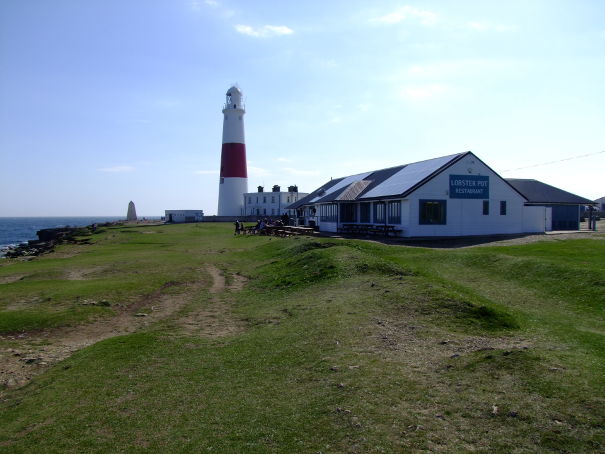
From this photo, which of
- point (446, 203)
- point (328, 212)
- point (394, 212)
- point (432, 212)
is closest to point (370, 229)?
point (394, 212)

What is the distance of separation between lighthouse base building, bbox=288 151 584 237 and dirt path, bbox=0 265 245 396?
1983 cm

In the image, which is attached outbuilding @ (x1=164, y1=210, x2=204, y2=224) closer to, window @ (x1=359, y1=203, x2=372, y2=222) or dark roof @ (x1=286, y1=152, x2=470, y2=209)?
dark roof @ (x1=286, y1=152, x2=470, y2=209)

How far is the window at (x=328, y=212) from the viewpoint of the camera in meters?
43.8

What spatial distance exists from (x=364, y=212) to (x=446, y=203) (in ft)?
26.6

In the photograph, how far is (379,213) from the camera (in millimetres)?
38438

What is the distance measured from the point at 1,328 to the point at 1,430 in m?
6.86

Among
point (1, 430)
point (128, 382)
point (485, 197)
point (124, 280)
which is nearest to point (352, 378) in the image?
point (128, 382)

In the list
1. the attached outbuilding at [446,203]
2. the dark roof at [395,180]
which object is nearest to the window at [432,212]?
the attached outbuilding at [446,203]

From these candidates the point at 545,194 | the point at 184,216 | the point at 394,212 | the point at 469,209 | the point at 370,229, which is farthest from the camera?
the point at 184,216

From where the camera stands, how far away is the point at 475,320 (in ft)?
35.4

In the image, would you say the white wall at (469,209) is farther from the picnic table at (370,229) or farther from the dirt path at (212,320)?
the dirt path at (212,320)

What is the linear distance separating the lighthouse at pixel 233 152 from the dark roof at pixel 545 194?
128 ft

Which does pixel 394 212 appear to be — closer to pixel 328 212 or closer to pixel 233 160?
pixel 328 212

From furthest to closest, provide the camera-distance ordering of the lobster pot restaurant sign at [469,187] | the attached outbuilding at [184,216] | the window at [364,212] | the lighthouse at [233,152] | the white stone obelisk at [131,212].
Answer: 1. the white stone obelisk at [131,212]
2. the attached outbuilding at [184,216]
3. the lighthouse at [233,152]
4. the window at [364,212]
5. the lobster pot restaurant sign at [469,187]
